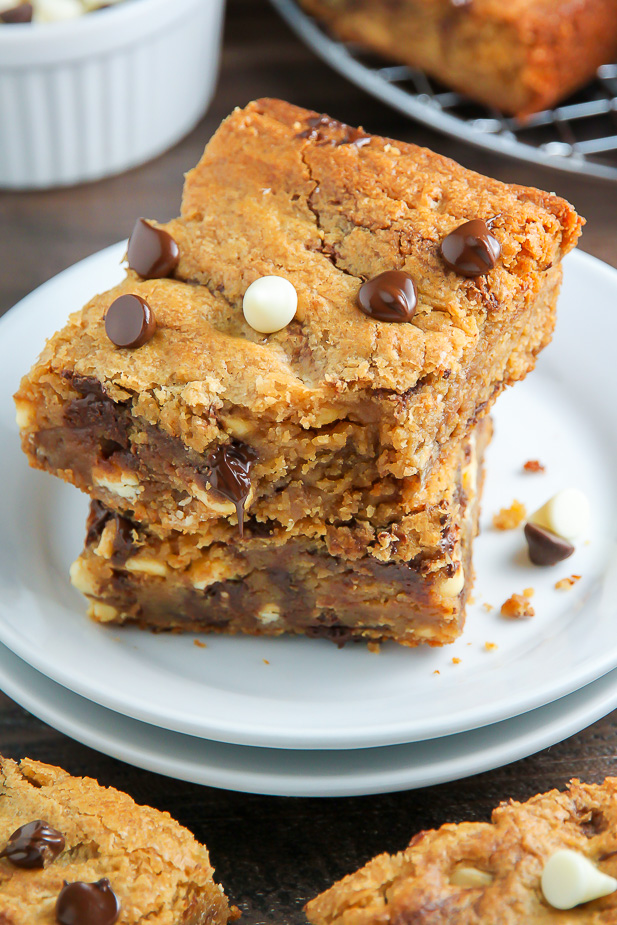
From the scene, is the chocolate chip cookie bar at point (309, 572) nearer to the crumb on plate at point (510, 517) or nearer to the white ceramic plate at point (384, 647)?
the white ceramic plate at point (384, 647)

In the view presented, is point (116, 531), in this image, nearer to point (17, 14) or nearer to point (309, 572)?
point (309, 572)

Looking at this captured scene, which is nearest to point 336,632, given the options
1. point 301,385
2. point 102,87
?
point 301,385

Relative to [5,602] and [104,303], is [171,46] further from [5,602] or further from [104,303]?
[5,602]

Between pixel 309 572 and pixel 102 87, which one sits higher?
pixel 102 87

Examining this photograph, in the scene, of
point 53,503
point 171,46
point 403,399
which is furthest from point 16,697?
point 171,46

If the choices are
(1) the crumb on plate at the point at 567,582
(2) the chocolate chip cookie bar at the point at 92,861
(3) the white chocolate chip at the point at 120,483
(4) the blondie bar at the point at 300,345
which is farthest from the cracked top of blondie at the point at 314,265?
(2) the chocolate chip cookie bar at the point at 92,861
